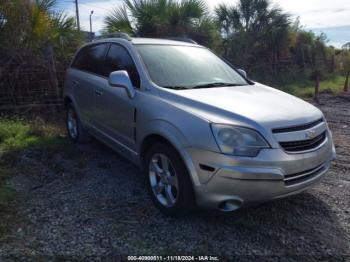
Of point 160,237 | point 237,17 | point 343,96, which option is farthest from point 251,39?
point 160,237

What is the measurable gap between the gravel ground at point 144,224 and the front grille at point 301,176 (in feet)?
1.55

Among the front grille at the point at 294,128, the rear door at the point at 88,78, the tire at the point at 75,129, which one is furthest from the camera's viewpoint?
the tire at the point at 75,129

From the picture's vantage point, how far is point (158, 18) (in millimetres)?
9836

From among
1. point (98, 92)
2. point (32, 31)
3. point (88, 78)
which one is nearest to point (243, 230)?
point (98, 92)

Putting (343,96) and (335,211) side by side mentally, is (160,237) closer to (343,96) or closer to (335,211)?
(335,211)

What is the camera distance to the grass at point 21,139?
195 inches

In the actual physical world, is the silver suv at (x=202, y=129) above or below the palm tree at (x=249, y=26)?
below

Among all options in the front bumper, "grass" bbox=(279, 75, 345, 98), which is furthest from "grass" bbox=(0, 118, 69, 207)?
"grass" bbox=(279, 75, 345, 98)

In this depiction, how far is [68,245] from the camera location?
3010 millimetres

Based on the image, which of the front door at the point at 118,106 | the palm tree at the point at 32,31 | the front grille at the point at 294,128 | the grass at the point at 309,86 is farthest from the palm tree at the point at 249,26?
the front grille at the point at 294,128

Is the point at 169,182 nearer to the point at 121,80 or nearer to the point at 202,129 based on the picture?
the point at 202,129

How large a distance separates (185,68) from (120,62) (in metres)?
0.84

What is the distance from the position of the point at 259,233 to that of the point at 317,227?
0.57 metres

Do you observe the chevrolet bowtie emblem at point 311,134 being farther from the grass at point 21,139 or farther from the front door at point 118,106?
the grass at point 21,139
